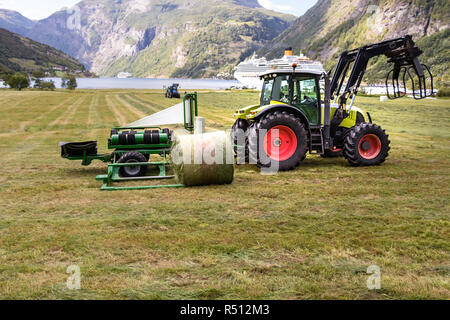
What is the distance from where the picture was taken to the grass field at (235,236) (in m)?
3.90

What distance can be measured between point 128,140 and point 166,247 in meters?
5.01

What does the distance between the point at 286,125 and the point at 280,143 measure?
1.65 feet

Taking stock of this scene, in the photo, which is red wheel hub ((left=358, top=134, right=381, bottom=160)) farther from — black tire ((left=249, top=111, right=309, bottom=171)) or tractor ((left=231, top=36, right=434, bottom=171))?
black tire ((left=249, top=111, right=309, bottom=171))

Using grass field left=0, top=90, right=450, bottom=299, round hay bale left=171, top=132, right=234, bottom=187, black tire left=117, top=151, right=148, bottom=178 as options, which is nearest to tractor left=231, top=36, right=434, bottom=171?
grass field left=0, top=90, right=450, bottom=299

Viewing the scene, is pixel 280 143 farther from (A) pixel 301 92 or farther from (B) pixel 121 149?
(B) pixel 121 149

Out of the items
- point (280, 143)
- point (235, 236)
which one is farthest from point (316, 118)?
point (235, 236)

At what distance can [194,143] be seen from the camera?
25.1 feet

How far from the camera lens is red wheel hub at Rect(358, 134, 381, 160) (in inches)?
403

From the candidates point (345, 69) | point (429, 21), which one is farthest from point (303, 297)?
point (429, 21)

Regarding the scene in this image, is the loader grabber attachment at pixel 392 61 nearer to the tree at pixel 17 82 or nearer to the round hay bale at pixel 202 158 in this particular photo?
the round hay bale at pixel 202 158

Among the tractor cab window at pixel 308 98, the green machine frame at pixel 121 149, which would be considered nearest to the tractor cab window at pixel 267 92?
the tractor cab window at pixel 308 98

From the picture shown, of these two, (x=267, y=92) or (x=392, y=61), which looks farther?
(x=267, y=92)

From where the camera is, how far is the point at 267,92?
10.8m

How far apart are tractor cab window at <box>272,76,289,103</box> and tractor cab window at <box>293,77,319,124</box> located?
0.79 ft
